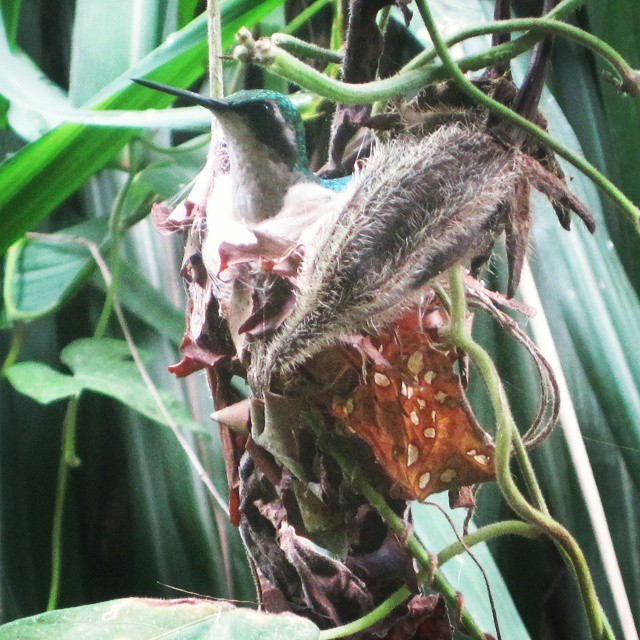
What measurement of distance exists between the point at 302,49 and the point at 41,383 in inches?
18.6

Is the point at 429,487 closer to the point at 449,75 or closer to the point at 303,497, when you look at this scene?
the point at 303,497

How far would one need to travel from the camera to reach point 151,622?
0.40 m

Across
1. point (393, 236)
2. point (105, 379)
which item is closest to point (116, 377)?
point (105, 379)

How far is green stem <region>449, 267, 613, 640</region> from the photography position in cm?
39

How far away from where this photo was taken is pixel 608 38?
69cm

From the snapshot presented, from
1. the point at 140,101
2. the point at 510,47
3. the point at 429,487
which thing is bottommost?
the point at 429,487

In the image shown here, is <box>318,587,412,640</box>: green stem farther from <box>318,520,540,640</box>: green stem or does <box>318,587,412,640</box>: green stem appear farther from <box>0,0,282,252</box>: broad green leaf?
<box>0,0,282,252</box>: broad green leaf

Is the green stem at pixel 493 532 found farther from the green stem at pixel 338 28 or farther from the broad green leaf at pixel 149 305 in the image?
the broad green leaf at pixel 149 305

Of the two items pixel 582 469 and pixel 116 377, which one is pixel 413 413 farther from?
pixel 116 377

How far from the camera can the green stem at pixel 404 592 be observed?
41cm

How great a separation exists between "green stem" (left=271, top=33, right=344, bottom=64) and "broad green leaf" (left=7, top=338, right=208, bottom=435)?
0.41m

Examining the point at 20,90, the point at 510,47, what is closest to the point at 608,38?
the point at 510,47

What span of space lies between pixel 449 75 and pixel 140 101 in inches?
16.6

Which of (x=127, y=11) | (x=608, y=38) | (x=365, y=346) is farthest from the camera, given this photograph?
(x=127, y=11)
